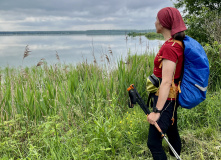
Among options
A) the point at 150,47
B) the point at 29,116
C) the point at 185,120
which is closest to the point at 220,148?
the point at 185,120

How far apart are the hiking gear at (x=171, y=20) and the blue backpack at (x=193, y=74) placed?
0.14 meters

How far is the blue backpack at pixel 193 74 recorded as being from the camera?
1762 mm

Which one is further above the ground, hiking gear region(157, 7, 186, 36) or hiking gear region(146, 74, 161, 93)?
hiking gear region(157, 7, 186, 36)

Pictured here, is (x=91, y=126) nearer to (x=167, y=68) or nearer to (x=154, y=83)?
(x=154, y=83)

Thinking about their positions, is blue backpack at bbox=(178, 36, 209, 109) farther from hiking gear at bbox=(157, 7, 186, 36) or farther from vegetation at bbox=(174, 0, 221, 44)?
vegetation at bbox=(174, 0, 221, 44)

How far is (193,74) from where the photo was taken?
182 cm

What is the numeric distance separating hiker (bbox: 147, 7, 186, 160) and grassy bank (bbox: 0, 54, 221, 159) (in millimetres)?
729

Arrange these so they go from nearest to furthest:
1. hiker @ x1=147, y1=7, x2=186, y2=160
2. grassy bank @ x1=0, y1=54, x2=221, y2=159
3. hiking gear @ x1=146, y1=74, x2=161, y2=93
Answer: hiker @ x1=147, y1=7, x2=186, y2=160, hiking gear @ x1=146, y1=74, x2=161, y2=93, grassy bank @ x1=0, y1=54, x2=221, y2=159

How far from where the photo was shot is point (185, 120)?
334cm

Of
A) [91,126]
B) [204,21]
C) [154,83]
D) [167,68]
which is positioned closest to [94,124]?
[91,126]

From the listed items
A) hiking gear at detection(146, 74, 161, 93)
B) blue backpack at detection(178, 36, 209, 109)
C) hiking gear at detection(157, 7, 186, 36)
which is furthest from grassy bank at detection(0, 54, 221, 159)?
hiking gear at detection(157, 7, 186, 36)

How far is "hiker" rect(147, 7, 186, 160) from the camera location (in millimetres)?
1704

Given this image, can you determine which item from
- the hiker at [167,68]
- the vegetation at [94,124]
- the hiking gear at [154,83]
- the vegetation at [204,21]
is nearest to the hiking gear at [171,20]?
the hiker at [167,68]

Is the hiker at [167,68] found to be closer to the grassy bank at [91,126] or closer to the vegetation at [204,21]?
the grassy bank at [91,126]
